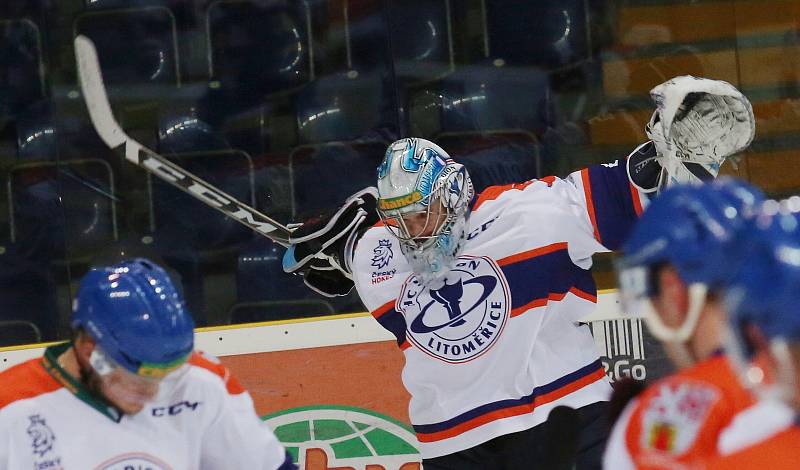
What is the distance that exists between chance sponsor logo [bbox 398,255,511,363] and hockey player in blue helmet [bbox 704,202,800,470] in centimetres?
149

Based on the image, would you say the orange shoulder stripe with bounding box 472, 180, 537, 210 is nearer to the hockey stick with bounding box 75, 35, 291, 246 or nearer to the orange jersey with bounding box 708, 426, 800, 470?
the hockey stick with bounding box 75, 35, 291, 246

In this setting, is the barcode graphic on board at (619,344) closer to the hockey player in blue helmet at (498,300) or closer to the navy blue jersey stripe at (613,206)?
the hockey player in blue helmet at (498,300)

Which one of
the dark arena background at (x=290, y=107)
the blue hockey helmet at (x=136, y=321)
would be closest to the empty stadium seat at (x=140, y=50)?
the dark arena background at (x=290, y=107)

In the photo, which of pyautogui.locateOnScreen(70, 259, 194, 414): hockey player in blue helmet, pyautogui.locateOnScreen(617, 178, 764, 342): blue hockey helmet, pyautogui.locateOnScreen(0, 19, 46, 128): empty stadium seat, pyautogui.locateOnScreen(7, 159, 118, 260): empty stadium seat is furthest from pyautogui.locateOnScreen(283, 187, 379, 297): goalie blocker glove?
pyautogui.locateOnScreen(617, 178, 764, 342): blue hockey helmet

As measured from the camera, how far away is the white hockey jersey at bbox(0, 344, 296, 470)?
7.02ft

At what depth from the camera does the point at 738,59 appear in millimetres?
4195

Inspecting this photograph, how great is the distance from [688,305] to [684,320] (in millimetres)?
21

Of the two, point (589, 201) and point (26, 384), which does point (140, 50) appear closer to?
point (589, 201)

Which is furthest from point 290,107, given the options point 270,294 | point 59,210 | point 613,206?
point 613,206

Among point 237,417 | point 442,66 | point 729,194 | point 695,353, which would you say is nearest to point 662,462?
point 695,353

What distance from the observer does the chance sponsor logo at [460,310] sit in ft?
9.66

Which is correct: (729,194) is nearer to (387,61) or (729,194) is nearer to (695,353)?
(695,353)

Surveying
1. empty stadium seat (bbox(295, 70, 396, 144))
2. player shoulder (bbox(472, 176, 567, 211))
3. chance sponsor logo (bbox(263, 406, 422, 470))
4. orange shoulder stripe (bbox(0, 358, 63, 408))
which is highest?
empty stadium seat (bbox(295, 70, 396, 144))

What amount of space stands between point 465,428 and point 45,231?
1627 mm
